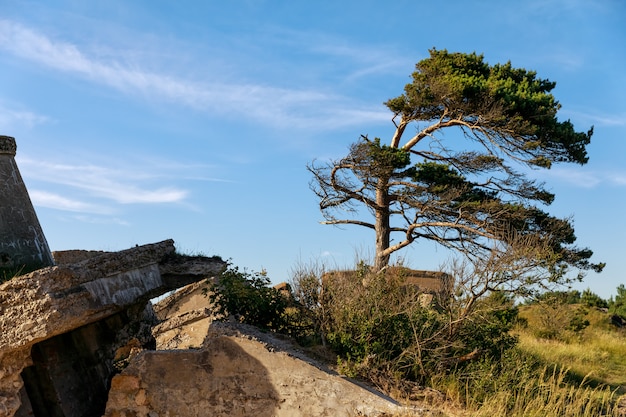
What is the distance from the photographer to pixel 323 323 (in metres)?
9.59

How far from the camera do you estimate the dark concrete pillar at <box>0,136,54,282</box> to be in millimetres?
8984

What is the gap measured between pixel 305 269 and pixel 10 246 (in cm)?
441

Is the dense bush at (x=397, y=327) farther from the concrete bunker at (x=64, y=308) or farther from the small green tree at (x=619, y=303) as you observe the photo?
the small green tree at (x=619, y=303)

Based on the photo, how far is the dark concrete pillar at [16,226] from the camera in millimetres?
8984

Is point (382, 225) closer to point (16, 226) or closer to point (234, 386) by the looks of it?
point (16, 226)

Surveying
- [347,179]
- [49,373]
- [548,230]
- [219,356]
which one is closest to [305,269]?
[219,356]

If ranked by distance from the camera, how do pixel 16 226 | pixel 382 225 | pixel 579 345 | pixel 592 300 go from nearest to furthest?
pixel 16 226
pixel 579 345
pixel 382 225
pixel 592 300

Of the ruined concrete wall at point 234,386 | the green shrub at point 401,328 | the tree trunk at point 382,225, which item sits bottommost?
the ruined concrete wall at point 234,386

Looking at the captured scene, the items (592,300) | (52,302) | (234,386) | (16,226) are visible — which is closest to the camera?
(52,302)

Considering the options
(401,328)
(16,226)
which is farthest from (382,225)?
(16,226)

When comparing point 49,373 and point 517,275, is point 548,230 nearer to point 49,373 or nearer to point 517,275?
point 517,275

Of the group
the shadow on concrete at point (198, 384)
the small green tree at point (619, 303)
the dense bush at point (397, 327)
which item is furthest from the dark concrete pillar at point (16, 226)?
the small green tree at point (619, 303)

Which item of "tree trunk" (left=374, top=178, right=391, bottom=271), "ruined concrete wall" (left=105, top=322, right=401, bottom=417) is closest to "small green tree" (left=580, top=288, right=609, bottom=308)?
"tree trunk" (left=374, top=178, right=391, bottom=271)

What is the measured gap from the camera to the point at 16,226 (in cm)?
926
